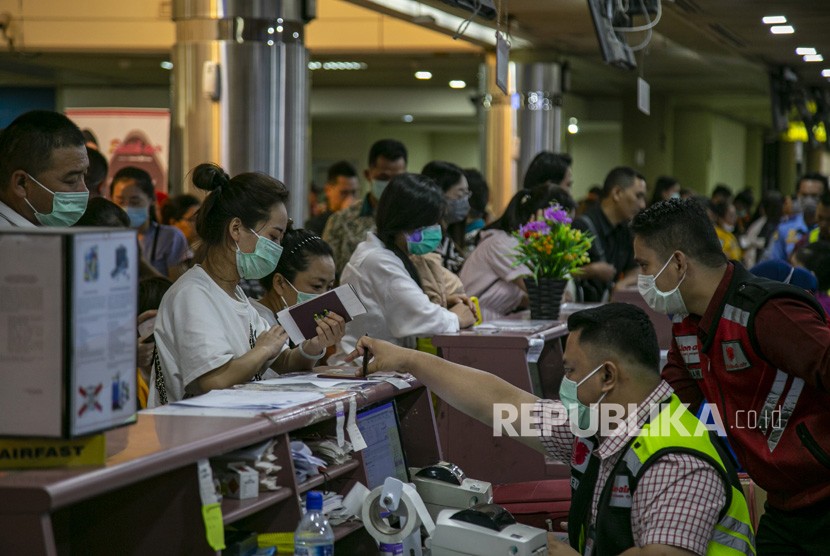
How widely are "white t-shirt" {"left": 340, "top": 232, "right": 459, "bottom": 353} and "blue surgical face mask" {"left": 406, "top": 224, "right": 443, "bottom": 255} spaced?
0.22 metres

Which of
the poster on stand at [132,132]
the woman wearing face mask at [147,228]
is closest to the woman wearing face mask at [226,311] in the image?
the woman wearing face mask at [147,228]

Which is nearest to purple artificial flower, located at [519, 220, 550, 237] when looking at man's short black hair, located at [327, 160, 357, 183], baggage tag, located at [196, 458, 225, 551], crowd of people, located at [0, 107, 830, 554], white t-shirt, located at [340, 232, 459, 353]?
crowd of people, located at [0, 107, 830, 554]

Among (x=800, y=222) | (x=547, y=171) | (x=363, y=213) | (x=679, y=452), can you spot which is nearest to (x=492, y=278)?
(x=363, y=213)

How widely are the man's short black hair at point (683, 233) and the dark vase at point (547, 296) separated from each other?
1920 mm

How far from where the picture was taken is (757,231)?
13.7 metres

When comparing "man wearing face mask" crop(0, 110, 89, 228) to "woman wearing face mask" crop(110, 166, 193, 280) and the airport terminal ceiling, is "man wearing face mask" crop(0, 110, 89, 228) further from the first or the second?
the airport terminal ceiling

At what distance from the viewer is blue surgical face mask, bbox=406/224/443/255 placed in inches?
192

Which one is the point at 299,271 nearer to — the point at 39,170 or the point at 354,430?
the point at 39,170

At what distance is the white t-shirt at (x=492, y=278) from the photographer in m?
6.06

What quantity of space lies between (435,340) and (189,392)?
4.83 feet

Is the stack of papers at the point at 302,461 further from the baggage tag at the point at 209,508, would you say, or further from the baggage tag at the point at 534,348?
the baggage tag at the point at 534,348

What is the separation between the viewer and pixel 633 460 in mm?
2889

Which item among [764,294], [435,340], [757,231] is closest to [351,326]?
[435,340]

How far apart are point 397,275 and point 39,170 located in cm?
147
